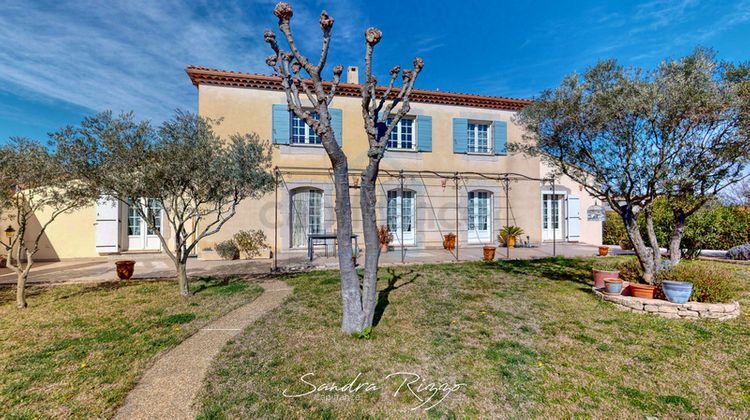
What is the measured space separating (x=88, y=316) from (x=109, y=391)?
2.99 m

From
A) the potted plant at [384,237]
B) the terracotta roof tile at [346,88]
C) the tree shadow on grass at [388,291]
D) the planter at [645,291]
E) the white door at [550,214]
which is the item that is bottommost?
the tree shadow on grass at [388,291]

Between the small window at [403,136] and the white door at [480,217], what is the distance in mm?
3278

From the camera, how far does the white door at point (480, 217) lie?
13.2 m

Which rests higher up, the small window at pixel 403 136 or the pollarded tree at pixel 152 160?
the small window at pixel 403 136

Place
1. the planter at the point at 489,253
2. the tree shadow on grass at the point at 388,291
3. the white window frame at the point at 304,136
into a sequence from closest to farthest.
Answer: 1. the tree shadow on grass at the point at 388,291
2. the planter at the point at 489,253
3. the white window frame at the point at 304,136

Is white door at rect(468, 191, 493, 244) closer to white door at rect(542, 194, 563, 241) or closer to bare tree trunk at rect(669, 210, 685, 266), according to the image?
white door at rect(542, 194, 563, 241)

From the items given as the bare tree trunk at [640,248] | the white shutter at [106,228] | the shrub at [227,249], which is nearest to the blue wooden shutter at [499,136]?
the bare tree trunk at [640,248]

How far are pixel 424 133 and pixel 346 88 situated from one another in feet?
11.0

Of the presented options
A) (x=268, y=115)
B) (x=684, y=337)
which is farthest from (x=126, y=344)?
(x=268, y=115)

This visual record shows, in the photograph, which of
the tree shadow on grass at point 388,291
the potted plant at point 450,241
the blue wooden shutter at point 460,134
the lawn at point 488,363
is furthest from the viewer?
the blue wooden shutter at point 460,134

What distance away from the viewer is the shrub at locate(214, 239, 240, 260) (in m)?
10.6

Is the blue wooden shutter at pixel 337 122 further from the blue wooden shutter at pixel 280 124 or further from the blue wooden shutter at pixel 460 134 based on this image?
the blue wooden shutter at pixel 460 134

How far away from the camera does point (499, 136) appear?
520 inches

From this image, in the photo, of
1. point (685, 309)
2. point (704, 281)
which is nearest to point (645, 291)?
point (685, 309)
